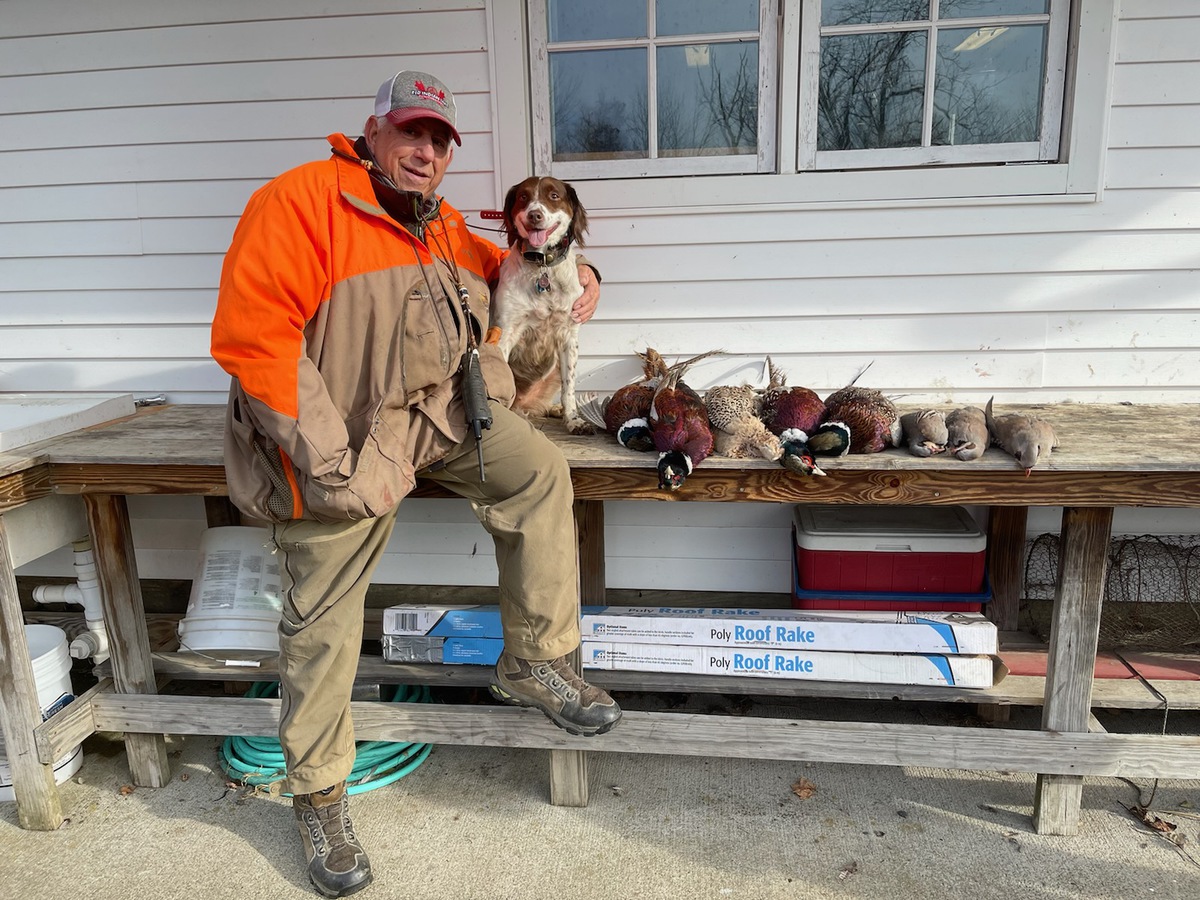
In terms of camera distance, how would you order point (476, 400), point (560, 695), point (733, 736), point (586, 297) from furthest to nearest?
1. point (586, 297)
2. point (733, 736)
3. point (560, 695)
4. point (476, 400)

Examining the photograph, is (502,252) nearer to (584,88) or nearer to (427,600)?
(584,88)

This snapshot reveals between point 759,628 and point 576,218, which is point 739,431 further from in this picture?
point 576,218

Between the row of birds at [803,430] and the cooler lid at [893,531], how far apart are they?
0.55 metres

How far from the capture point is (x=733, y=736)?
101 inches

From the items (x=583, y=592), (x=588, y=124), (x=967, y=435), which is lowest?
(x=583, y=592)

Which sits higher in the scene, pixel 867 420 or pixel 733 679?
pixel 867 420

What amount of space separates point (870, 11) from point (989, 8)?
1.37 ft

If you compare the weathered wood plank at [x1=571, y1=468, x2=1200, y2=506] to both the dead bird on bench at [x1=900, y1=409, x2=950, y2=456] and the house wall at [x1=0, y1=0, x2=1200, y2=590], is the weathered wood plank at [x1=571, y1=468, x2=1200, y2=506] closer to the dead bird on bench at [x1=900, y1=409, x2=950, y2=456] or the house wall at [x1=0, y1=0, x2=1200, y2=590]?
the dead bird on bench at [x1=900, y1=409, x2=950, y2=456]

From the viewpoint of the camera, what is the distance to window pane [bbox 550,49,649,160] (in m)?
3.04

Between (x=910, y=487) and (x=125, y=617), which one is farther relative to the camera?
(x=125, y=617)

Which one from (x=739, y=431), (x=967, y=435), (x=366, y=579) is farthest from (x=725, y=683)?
(x=366, y=579)

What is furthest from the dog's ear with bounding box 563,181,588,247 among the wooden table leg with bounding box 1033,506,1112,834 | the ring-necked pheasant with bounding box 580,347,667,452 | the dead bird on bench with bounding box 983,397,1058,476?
the wooden table leg with bounding box 1033,506,1112,834

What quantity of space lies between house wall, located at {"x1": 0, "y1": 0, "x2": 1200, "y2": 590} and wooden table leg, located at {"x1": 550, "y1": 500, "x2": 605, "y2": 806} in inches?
8.2

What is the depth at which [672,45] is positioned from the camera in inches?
118
